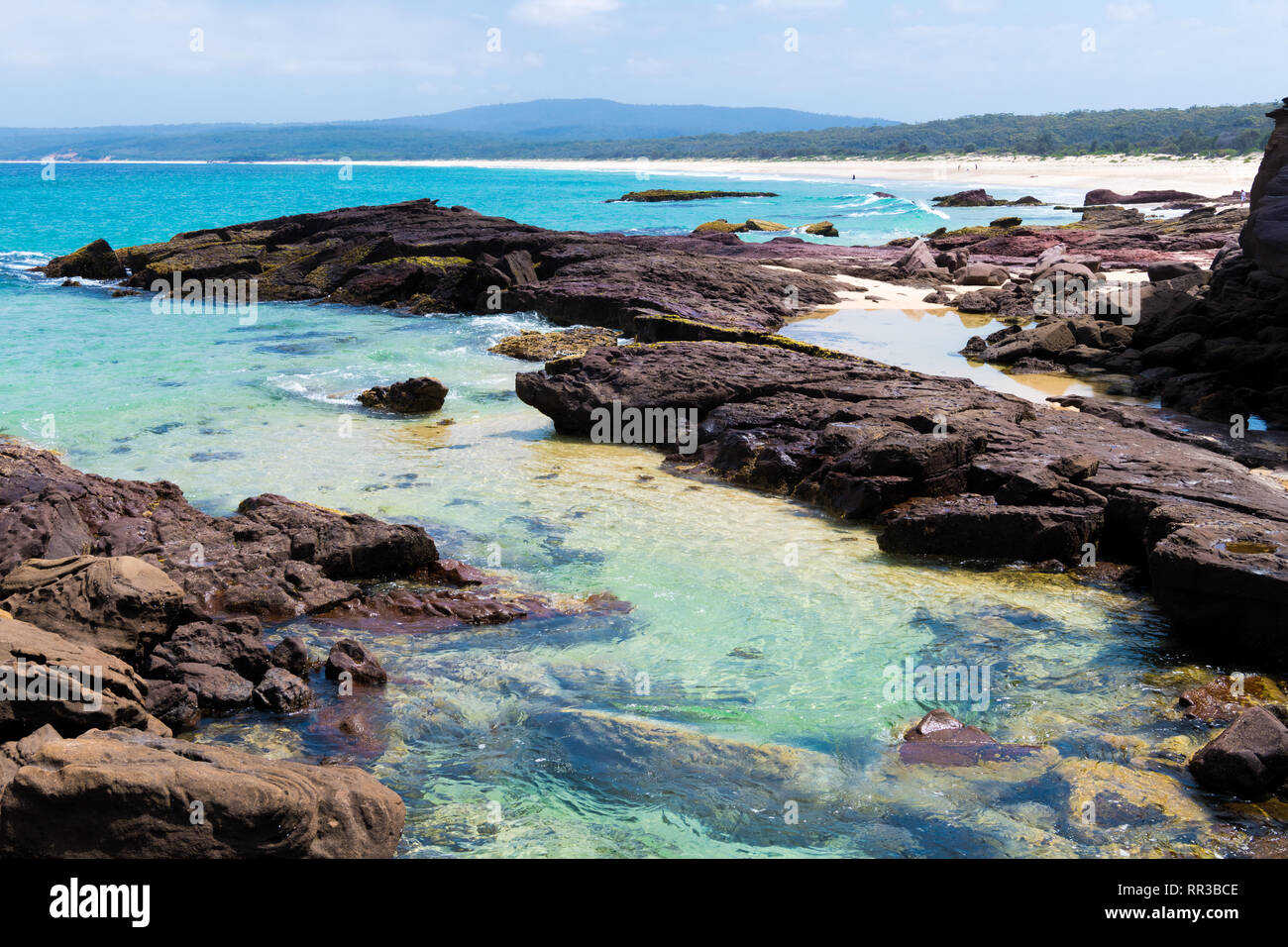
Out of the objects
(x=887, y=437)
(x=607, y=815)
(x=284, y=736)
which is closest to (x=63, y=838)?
(x=284, y=736)

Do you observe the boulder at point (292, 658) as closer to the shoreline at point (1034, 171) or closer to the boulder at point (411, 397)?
the boulder at point (411, 397)

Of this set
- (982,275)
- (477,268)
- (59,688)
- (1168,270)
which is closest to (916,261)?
(982,275)

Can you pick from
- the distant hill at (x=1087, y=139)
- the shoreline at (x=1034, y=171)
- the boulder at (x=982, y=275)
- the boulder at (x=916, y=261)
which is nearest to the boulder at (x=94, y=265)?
the boulder at (x=916, y=261)

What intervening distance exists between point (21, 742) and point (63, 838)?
891mm

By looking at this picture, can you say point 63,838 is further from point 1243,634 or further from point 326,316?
point 326,316

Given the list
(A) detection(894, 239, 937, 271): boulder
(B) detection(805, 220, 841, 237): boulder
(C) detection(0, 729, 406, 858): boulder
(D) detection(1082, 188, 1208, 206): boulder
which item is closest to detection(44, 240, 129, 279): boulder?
(A) detection(894, 239, 937, 271): boulder

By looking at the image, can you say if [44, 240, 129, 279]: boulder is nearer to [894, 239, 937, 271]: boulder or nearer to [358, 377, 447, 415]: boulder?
[358, 377, 447, 415]: boulder

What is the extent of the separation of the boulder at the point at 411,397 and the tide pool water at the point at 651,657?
29 centimetres

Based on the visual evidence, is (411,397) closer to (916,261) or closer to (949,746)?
(949,746)

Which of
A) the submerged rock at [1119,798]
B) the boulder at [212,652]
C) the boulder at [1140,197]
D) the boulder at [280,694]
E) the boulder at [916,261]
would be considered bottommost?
the submerged rock at [1119,798]

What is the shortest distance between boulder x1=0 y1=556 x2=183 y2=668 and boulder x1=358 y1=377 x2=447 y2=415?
8.47 m

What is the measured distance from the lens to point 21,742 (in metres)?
4.88

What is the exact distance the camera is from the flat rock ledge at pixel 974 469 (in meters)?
7.65

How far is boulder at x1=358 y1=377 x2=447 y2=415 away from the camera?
15398mm
